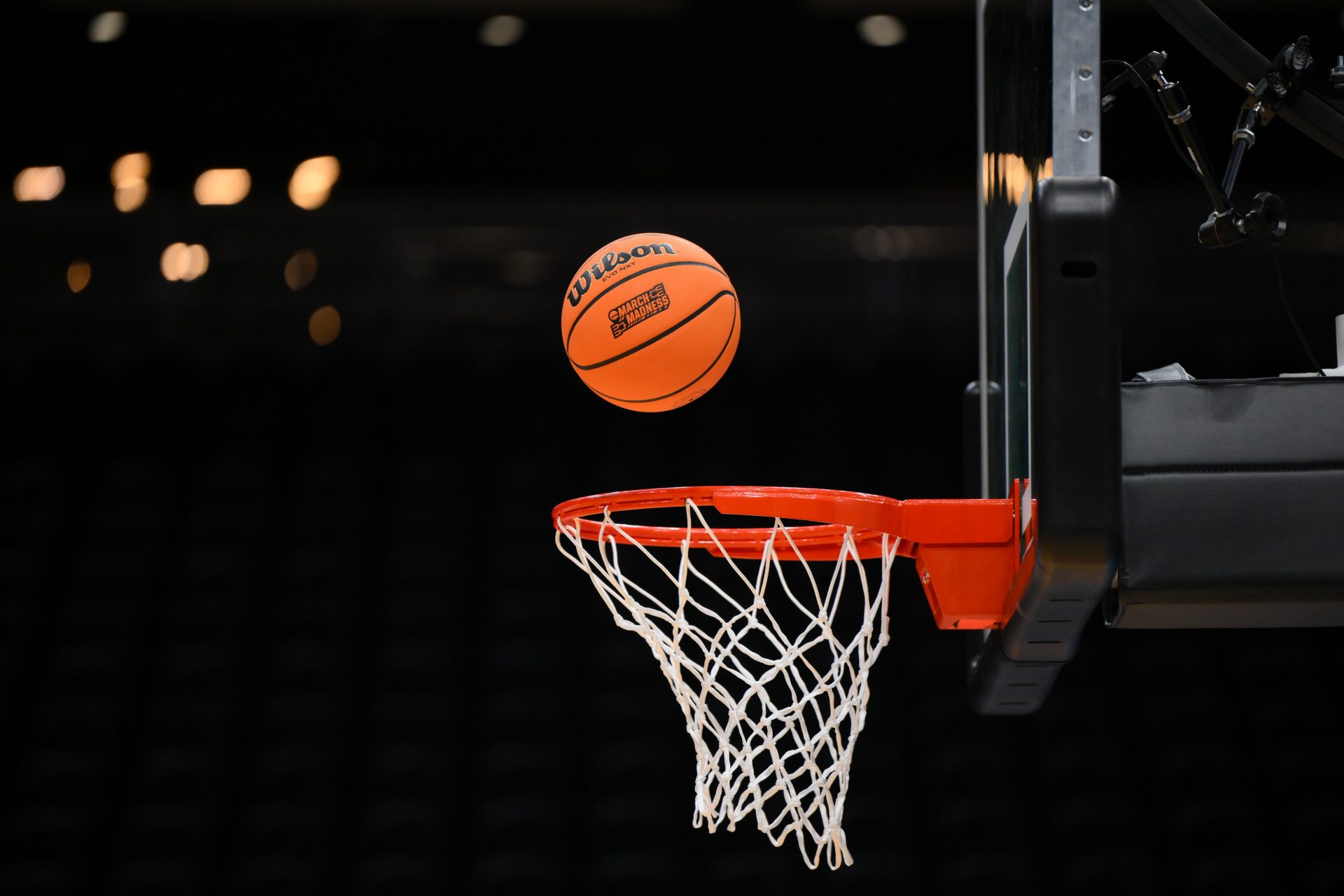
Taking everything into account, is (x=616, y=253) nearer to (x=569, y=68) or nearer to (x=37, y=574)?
(x=569, y=68)

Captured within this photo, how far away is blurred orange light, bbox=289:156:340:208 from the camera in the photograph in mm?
5070

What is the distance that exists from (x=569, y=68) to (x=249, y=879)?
9.98 ft

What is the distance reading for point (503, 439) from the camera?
4922 mm

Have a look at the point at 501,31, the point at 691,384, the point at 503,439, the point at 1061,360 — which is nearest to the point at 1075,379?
the point at 1061,360

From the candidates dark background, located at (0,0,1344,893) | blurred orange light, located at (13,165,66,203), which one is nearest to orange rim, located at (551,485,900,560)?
dark background, located at (0,0,1344,893)

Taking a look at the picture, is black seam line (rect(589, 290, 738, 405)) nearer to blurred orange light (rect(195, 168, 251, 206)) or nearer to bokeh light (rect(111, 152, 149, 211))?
blurred orange light (rect(195, 168, 251, 206))

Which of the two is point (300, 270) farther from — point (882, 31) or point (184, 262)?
point (882, 31)

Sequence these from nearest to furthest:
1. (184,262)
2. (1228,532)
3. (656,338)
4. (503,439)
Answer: (1228,532), (656,338), (503,439), (184,262)

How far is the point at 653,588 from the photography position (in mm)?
4500

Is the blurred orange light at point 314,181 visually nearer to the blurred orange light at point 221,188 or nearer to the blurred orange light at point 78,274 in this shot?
the blurred orange light at point 221,188

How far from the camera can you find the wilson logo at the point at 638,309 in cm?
179

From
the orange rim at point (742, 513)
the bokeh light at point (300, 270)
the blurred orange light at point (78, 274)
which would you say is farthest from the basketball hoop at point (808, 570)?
the blurred orange light at point (78, 274)

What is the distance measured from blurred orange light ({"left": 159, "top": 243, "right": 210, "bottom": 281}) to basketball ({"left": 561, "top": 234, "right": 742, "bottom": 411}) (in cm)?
361

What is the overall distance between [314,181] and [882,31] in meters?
2.29
